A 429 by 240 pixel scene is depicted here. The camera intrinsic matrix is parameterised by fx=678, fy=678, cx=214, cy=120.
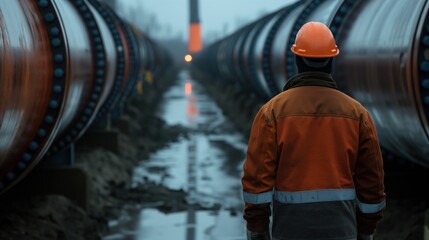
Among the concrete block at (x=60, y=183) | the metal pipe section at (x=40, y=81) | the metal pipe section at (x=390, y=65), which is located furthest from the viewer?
the concrete block at (x=60, y=183)

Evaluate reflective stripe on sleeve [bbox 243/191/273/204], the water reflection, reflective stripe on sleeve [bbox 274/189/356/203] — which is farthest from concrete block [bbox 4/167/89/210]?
reflective stripe on sleeve [bbox 274/189/356/203]

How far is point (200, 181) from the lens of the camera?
817 centimetres

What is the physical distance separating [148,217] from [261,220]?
3.55m

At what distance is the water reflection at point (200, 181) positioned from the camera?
233 inches

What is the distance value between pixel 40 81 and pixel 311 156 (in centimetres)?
197

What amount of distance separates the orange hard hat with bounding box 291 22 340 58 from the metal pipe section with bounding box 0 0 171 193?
4.71ft

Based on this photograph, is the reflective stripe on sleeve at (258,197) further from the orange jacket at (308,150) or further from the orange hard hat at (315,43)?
the orange hard hat at (315,43)

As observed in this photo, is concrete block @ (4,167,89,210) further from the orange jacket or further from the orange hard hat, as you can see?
the orange hard hat

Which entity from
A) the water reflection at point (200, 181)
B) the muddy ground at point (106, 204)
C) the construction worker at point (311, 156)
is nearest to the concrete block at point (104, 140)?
the muddy ground at point (106, 204)

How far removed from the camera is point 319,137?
9.62 ft

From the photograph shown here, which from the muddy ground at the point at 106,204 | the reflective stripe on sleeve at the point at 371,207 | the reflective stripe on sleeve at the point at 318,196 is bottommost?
the muddy ground at the point at 106,204

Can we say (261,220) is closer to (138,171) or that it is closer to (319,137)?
(319,137)

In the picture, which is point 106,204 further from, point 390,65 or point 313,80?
→ point 313,80

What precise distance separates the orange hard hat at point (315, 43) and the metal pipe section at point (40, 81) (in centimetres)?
144
